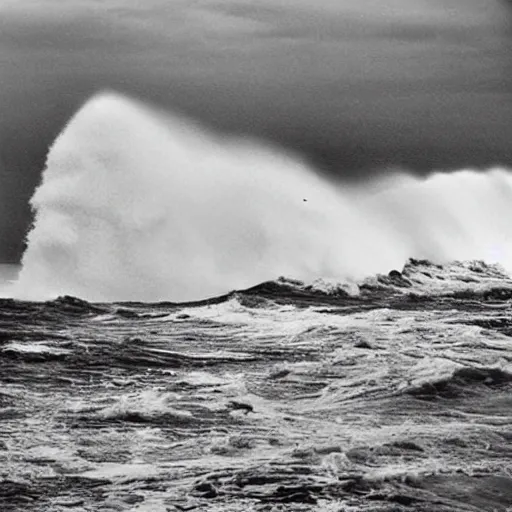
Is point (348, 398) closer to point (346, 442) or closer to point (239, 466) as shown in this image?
point (346, 442)

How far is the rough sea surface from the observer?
1914 cm

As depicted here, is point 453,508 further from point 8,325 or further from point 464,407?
point 8,325

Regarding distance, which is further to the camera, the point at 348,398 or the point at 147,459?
the point at 348,398

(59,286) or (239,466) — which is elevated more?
(59,286)

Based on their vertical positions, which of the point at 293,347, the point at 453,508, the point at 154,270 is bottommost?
the point at 453,508

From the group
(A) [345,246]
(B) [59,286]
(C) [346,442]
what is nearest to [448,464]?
(C) [346,442]

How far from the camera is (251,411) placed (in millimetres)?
25703

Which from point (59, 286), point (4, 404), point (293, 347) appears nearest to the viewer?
point (4, 404)

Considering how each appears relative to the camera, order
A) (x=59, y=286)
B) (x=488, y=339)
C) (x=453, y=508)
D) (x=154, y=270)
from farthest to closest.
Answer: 1. (x=154, y=270)
2. (x=59, y=286)
3. (x=488, y=339)
4. (x=453, y=508)

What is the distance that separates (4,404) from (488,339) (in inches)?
816

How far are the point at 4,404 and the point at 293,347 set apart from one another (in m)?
13.2

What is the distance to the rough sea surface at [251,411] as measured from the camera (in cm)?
1914

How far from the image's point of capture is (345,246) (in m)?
68.9

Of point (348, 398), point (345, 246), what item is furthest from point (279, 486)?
point (345, 246)
